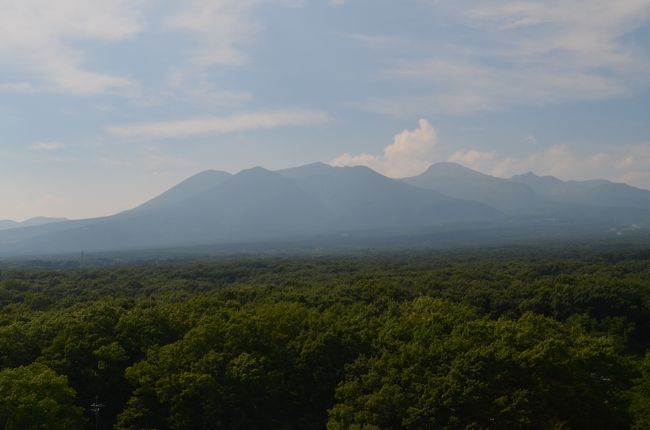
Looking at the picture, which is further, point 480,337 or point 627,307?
point 627,307

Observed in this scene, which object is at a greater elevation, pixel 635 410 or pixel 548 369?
pixel 548 369

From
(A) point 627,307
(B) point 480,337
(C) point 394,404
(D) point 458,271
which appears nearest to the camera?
(C) point 394,404

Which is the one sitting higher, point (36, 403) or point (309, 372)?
point (36, 403)

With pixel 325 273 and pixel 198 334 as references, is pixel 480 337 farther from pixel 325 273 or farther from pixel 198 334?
pixel 325 273

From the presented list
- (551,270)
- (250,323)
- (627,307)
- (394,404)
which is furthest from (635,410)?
(551,270)

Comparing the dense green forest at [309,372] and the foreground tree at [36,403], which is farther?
the dense green forest at [309,372]

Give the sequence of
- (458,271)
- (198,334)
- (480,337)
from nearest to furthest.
Answer: (480,337) < (198,334) < (458,271)

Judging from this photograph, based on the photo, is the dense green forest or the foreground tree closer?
the foreground tree

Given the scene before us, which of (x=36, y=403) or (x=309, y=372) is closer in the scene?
(x=36, y=403)

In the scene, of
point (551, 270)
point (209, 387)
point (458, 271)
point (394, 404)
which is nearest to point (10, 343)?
point (209, 387)
